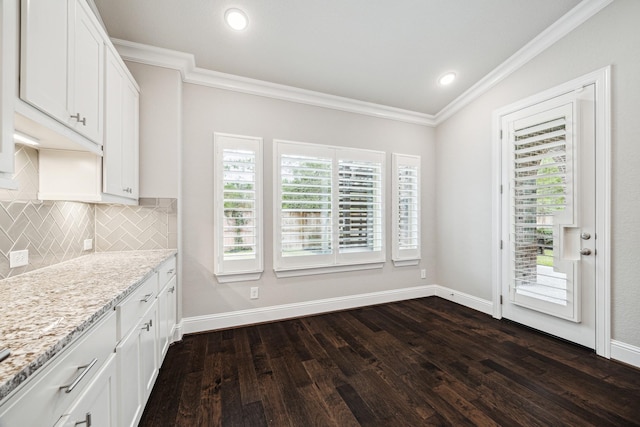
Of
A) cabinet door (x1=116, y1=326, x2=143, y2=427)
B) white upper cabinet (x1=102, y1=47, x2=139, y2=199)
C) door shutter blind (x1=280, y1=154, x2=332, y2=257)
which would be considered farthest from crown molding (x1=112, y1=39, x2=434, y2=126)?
cabinet door (x1=116, y1=326, x2=143, y2=427)

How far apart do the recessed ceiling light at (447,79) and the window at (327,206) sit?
1.13 metres

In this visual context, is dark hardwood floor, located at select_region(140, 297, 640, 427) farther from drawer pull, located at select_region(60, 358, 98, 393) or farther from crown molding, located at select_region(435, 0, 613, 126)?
crown molding, located at select_region(435, 0, 613, 126)

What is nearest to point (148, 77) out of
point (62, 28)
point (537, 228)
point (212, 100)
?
point (212, 100)

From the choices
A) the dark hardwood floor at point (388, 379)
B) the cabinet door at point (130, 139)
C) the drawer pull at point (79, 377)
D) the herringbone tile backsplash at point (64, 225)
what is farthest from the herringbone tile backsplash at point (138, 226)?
the drawer pull at point (79, 377)

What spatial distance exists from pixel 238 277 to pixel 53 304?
189 centimetres

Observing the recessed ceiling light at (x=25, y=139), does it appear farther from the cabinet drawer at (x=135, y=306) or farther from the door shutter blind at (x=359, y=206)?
the door shutter blind at (x=359, y=206)

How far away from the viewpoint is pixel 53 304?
101 cm

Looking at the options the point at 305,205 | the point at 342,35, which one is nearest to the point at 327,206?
the point at 305,205

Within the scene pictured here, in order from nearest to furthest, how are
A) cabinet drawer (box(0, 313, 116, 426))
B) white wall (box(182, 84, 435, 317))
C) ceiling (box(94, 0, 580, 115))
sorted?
cabinet drawer (box(0, 313, 116, 426))
ceiling (box(94, 0, 580, 115))
white wall (box(182, 84, 435, 317))

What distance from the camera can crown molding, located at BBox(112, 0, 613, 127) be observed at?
2.39 metres

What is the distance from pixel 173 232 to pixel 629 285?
4.05 metres

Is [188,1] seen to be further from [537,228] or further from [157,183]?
[537,228]

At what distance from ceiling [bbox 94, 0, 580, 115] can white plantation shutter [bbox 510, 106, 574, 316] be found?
0.97 meters

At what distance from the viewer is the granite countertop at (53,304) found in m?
0.65
